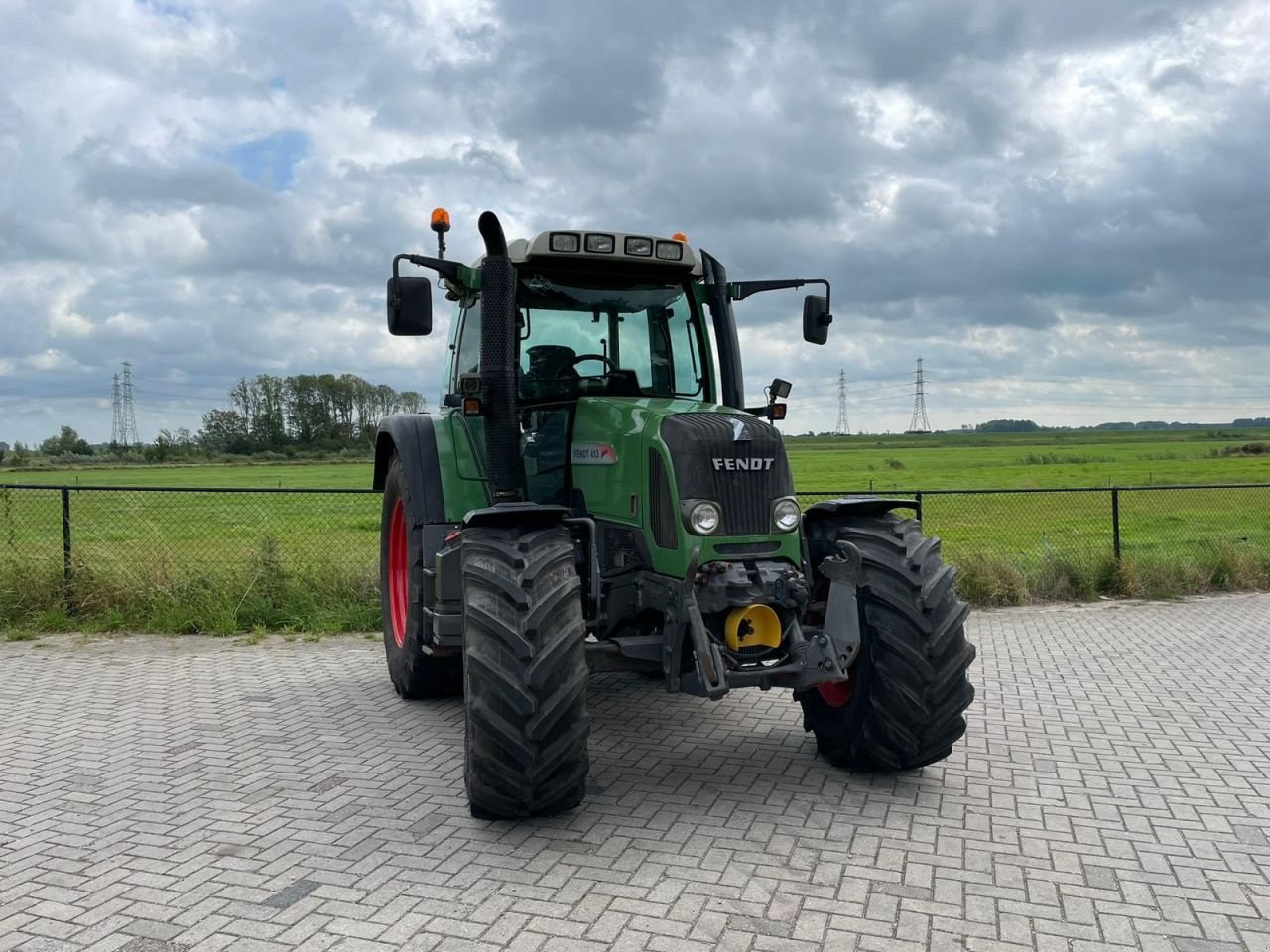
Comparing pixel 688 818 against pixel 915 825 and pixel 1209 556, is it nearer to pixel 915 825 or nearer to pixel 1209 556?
pixel 915 825

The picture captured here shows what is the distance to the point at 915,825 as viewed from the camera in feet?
14.4

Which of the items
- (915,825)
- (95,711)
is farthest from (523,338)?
(95,711)

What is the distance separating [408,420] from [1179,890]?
491 centimetres

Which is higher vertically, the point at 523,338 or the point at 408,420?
the point at 523,338

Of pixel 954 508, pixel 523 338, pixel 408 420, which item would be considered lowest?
pixel 954 508

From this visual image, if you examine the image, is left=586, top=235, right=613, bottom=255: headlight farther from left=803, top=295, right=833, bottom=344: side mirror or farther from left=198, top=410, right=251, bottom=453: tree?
left=198, top=410, right=251, bottom=453: tree

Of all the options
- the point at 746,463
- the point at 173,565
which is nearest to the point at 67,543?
the point at 173,565

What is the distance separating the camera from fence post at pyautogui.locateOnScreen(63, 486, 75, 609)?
955cm

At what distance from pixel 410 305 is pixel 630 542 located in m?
1.72

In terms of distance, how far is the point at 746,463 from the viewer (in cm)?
482

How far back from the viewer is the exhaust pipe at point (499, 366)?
525cm

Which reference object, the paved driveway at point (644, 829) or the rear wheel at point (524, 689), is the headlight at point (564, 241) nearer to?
the rear wheel at point (524, 689)

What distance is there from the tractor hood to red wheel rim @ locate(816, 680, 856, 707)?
78cm

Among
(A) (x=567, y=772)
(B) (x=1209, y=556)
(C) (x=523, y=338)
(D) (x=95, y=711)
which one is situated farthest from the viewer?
(B) (x=1209, y=556)
